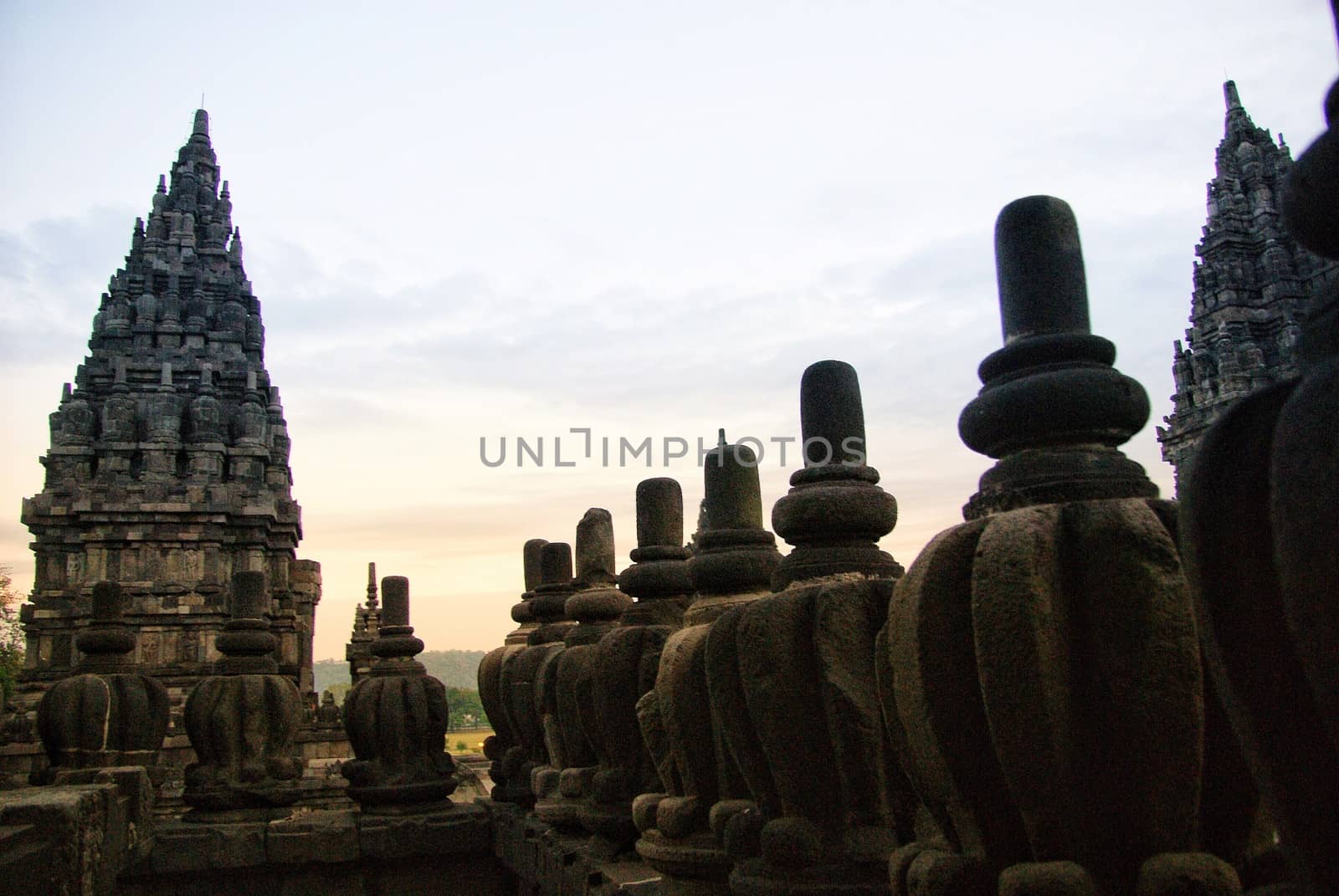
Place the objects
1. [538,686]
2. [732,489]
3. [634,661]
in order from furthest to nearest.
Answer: [538,686]
[634,661]
[732,489]

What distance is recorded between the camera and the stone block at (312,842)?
19.4 feet

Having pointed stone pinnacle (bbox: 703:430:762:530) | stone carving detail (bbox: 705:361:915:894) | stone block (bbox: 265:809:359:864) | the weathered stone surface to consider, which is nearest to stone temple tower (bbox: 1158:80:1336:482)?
the weathered stone surface

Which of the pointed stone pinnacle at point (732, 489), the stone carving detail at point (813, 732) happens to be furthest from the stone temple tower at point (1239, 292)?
the stone carving detail at point (813, 732)

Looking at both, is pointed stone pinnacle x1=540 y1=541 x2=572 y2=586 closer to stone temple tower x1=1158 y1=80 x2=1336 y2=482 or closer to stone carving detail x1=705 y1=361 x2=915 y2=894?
stone carving detail x1=705 y1=361 x2=915 y2=894

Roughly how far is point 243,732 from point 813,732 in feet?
16.1

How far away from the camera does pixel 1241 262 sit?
102 feet

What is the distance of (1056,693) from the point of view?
1.65 metres

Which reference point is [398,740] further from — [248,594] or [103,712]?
[103,712]

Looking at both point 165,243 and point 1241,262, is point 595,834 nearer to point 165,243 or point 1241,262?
point 165,243

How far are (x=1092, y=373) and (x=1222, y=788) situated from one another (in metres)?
0.70

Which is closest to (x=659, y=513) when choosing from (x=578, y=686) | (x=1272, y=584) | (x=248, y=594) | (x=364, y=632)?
(x=578, y=686)

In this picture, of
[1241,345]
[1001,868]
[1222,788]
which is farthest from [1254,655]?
[1241,345]

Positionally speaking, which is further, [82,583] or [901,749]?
[82,583]

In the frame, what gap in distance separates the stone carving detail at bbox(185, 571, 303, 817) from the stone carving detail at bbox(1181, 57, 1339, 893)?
606 centimetres
